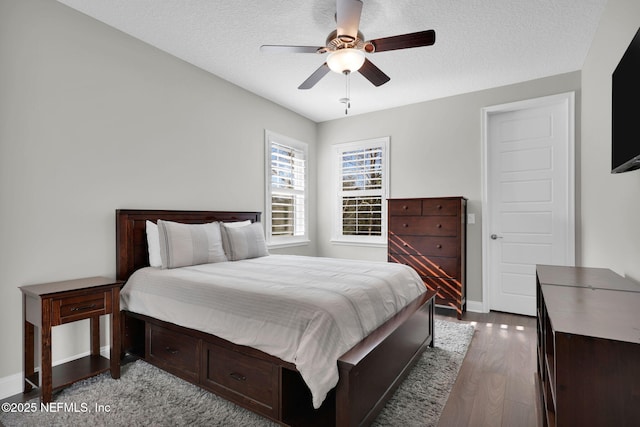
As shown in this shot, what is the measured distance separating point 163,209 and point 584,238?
4.20m

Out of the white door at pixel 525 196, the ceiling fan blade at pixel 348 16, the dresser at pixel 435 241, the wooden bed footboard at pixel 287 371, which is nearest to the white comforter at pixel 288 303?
the wooden bed footboard at pixel 287 371

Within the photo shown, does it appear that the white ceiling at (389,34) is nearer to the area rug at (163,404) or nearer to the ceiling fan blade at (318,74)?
the ceiling fan blade at (318,74)

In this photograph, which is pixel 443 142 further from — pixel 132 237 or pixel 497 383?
pixel 132 237

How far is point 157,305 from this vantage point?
2.32m

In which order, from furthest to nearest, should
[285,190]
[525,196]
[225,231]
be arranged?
[285,190]
[525,196]
[225,231]

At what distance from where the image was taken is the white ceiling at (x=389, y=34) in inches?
96.0

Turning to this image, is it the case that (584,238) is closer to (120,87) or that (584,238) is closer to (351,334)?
(351,334)

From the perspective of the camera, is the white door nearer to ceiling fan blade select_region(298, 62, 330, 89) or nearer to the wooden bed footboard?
the wooden bed footboard

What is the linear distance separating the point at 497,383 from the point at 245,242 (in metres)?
2.43

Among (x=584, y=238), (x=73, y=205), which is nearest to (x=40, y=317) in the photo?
(x=73, y=205)

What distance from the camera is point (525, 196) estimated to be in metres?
3.81

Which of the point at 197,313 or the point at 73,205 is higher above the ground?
the point at 73,205

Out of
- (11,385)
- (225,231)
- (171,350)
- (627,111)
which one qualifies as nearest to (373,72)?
(627,111)

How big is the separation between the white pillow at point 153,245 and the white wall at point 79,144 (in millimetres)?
274
